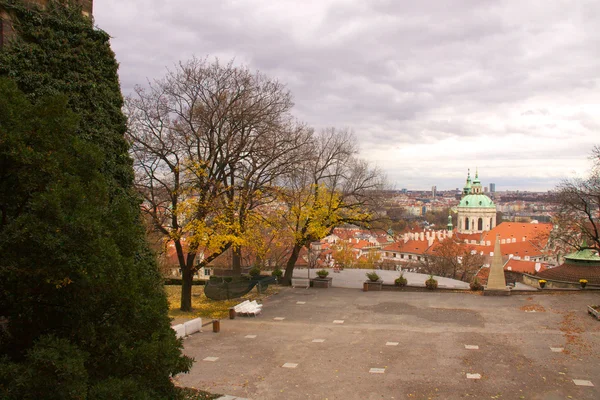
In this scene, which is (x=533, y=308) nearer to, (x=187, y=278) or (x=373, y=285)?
(x=373, y=285)

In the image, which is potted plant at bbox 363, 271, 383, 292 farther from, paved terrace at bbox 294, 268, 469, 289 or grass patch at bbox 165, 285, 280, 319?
grass patch at bbox 165, 285, 280, 319

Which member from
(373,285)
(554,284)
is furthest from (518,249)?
(373,285)

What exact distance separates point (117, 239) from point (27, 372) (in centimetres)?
172

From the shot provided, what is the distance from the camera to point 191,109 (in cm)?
1659

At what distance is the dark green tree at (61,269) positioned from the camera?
4.48m

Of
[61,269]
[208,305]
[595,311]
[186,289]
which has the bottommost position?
[208,305]

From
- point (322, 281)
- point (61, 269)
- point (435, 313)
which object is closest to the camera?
point (61, 269)

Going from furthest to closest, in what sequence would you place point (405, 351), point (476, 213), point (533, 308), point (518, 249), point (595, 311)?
point (476, 213), point (518, 249), point (533, 308), point (595, 311), point (405, 351)

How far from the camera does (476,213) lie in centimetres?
12512

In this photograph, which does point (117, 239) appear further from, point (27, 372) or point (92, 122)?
point (92, 122)

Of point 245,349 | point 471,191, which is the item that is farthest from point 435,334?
point 471,191

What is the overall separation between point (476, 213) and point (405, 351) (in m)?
122

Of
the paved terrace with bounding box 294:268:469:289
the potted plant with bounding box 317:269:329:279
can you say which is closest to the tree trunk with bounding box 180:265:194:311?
the potted plant with bounding box 317:269:329:279

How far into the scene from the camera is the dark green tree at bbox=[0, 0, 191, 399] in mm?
4484
